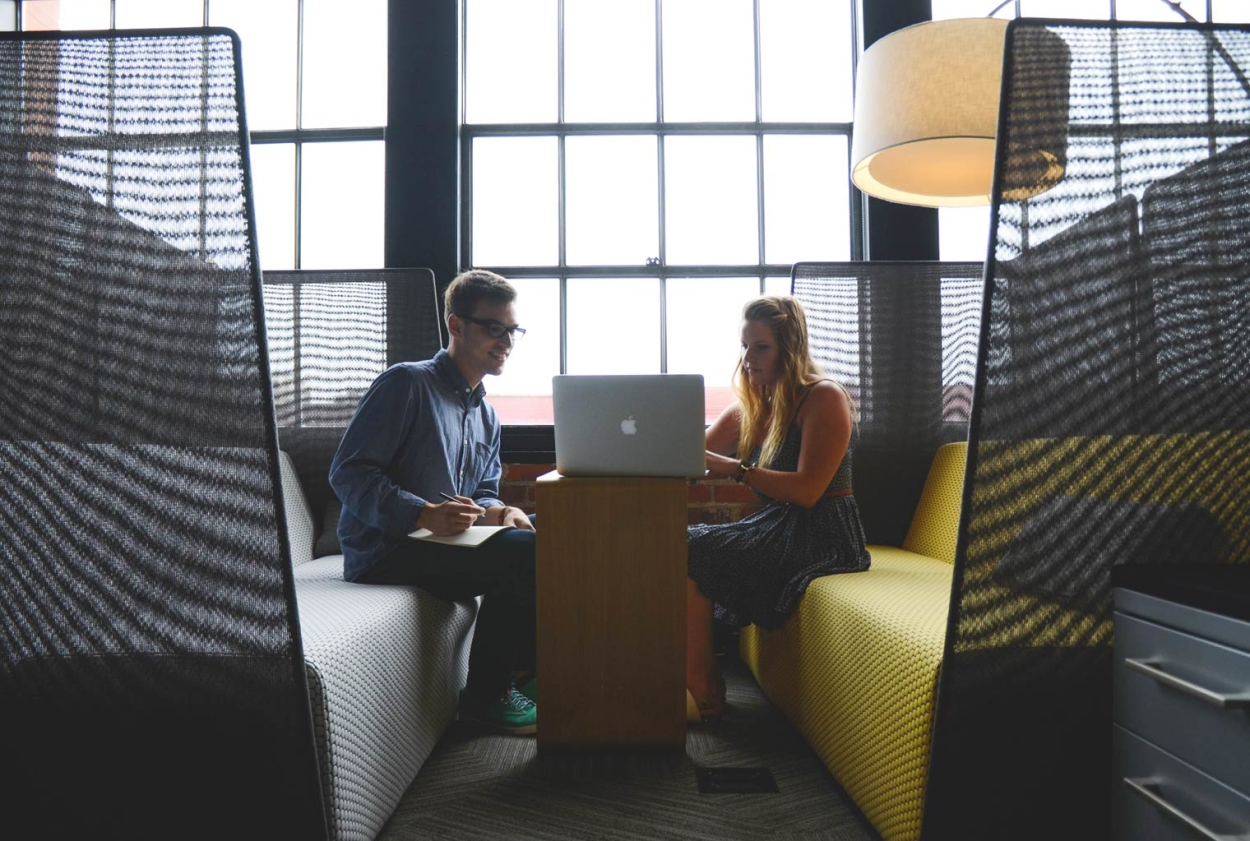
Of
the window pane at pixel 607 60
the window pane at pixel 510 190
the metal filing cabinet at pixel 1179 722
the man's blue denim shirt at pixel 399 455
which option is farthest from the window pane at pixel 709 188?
the metal filing cabinet at pixel 1179 722

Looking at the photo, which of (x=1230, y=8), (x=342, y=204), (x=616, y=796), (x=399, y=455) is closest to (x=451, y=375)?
(x=399, y=455)

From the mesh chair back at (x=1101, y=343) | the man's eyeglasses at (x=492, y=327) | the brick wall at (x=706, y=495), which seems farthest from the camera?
the brick wall at (x=706, y=495)

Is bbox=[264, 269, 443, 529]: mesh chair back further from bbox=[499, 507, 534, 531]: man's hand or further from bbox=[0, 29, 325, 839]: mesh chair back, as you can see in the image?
bbox=[0, 29, 325, 839]: mesh chair back

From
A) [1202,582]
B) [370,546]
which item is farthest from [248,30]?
[1202,582]

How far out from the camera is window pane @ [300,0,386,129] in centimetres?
321

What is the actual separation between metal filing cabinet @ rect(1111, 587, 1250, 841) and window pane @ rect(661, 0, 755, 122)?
255cm

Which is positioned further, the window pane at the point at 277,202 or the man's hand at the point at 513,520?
the window pane at the point at 277,202

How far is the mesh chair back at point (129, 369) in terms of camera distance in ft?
3.68

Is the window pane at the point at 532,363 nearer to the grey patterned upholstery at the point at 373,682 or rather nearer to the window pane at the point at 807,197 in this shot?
the window pane at the point at 807,197

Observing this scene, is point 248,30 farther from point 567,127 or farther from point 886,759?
point 886,759

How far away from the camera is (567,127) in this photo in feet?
10.4

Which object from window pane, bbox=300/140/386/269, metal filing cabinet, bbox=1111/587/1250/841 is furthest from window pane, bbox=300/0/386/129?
metal filing cabinet, bbox=1111/587/1250/841

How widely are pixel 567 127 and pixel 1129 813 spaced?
2.80m

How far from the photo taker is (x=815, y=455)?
2.19m
